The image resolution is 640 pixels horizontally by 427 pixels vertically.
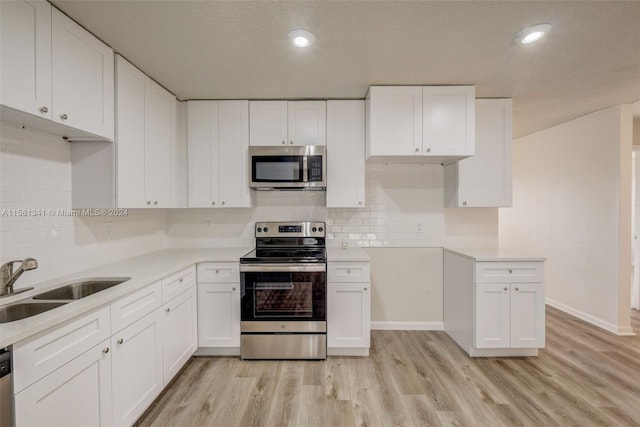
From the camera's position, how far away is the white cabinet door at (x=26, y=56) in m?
1.38

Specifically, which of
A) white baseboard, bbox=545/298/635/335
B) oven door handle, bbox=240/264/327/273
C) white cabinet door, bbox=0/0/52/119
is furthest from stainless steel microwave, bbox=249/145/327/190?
white baseboard, bbox=545/298/635/335

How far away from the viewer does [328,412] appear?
6.67 ft

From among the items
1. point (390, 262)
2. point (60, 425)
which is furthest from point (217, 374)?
point (390, 262)

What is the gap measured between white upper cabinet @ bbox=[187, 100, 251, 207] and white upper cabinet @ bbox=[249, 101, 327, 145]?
104 millimetres

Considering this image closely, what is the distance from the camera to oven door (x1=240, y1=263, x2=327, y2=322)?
8.63 feet

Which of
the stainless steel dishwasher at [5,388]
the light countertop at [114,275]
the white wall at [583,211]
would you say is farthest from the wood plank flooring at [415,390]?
the stainless steel dishwasher at [5,388]

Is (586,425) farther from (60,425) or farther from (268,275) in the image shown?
(60,425)

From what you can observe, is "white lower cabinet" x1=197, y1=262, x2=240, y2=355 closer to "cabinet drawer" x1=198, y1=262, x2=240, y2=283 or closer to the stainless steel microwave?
"cabinet drawer" x1=198, y1=262, x2=240, y2=283

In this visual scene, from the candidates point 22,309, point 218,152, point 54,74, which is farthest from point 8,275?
point 218,152

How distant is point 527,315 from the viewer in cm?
269

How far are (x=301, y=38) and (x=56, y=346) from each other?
2090mm

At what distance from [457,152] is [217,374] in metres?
2.88

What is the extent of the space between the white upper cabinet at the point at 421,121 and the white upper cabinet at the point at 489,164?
1.30 ft

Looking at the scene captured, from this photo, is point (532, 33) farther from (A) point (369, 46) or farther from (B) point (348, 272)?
(B) point (348, 272)
